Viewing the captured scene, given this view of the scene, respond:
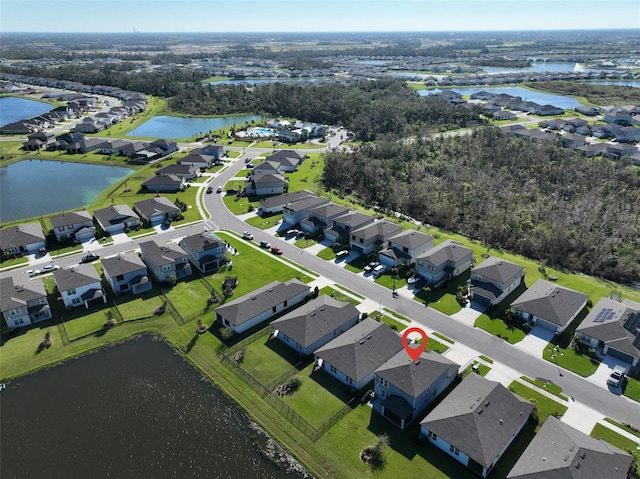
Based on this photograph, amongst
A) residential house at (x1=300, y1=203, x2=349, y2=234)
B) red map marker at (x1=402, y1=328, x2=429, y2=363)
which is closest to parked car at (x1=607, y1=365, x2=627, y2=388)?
red map marker at (x1=402, y1=328, x2=429, y2=363)

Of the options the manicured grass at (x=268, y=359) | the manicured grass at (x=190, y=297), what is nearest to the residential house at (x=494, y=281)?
the manicured grass at (x=268, y=359)

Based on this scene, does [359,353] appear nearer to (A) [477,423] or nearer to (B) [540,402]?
(A) [477,423]

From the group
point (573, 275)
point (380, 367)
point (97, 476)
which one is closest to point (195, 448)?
point (97, 476)

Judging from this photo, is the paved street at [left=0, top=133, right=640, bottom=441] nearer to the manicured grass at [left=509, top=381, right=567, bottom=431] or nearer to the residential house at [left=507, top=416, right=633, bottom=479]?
the manicured grass at [left=509, top=381, right=567, bottom=431]

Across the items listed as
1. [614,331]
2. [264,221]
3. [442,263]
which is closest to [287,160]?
[264,221]

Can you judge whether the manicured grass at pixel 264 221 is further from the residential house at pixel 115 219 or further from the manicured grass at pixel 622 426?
the manicured grass at pixel 622 426

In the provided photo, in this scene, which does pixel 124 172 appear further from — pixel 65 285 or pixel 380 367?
pixel 380 367
